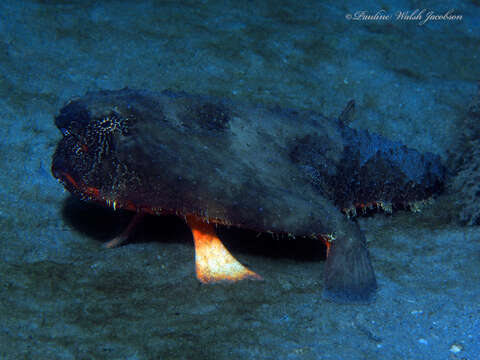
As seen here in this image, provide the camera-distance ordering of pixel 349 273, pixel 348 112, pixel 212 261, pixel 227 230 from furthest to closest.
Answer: pixel 348 112, pixel 227 230, pixel 212 261, pixel 349 273

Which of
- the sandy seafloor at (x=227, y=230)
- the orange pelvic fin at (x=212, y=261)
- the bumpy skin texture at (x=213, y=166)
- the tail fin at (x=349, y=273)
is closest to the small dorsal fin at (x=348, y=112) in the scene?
the sandy seafloor at (x=227, y=230)

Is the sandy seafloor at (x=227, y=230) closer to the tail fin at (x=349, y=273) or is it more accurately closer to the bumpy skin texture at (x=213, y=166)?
the tail fin at (x=349, y=273)

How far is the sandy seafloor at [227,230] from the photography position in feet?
7.29

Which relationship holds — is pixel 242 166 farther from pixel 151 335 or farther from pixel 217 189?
pixel 151 335

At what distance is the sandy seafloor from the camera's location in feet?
7.29

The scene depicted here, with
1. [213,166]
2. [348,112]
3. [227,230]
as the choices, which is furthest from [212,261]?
[348,112]

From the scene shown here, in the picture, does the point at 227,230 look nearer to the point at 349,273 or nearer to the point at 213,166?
the point at 213,166

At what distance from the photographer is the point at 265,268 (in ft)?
10.6

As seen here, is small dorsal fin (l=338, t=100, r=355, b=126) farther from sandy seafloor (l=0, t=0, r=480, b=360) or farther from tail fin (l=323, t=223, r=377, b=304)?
tail fin (l=323, t=223, r=377, b=304)

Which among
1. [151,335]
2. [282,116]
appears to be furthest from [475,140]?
[151,335]

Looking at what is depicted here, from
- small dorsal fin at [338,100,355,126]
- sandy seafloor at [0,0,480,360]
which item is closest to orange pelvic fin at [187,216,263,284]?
sandy seafloor at [0,0,480,360]

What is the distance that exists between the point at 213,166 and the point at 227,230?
108 centimetres

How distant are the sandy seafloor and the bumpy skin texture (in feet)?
1.59

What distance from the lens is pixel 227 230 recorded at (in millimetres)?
3734
